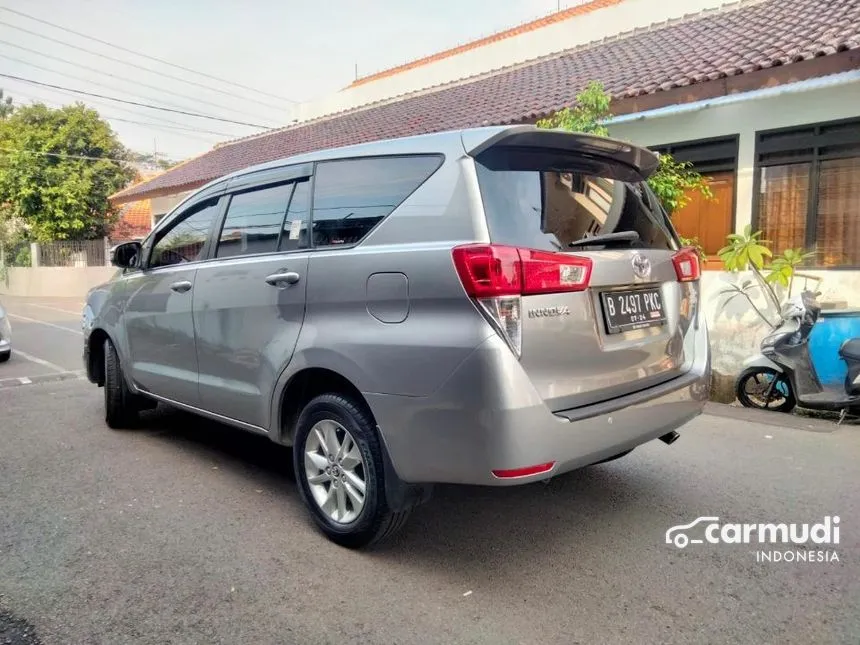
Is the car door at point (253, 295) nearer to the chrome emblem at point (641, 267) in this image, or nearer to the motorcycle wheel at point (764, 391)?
the chrome emblem at point (641, 267)

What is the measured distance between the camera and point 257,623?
2391 millimetres

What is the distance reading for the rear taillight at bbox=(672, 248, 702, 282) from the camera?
313cm

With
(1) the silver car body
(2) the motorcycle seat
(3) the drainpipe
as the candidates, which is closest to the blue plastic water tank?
(2) the motorcycle seat

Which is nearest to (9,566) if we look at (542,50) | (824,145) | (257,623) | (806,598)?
(257,623)

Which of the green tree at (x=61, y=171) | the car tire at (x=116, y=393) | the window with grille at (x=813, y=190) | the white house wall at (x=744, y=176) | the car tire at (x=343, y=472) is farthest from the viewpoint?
the green tree at (x=61, y=171)

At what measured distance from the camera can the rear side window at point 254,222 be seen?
11.3 ft

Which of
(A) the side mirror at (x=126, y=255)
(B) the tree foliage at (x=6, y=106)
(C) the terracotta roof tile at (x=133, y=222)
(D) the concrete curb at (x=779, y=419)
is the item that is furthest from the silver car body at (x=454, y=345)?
(B) the tree foliage at (x=6, y=106)

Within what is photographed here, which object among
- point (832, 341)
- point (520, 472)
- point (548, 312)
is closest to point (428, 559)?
point (520, 472)

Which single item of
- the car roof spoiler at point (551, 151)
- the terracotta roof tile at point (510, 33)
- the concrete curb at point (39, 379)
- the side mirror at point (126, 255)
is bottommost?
the concrete curb at point (39, 379)

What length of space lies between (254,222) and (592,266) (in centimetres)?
196

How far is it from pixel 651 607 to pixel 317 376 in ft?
5.71

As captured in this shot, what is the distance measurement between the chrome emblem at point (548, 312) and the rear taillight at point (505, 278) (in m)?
0.06

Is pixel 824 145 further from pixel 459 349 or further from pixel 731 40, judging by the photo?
pixel 459 349

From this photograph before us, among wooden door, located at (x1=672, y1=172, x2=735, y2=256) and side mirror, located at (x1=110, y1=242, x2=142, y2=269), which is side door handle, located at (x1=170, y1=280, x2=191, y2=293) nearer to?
side mirror, located at (x1=110, y1=242, x2=142, y2=269)
